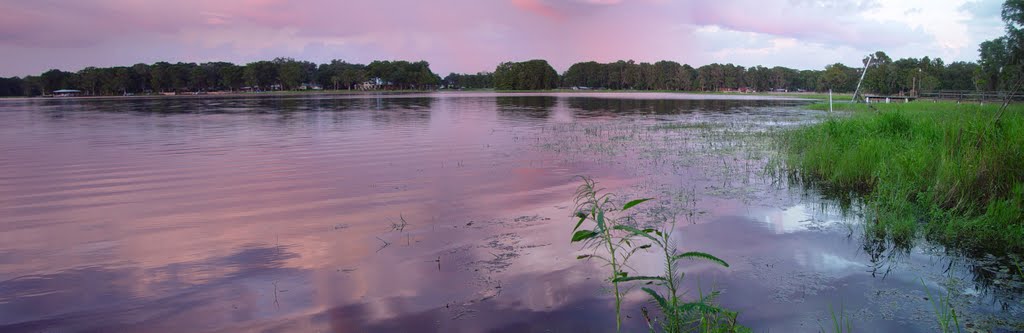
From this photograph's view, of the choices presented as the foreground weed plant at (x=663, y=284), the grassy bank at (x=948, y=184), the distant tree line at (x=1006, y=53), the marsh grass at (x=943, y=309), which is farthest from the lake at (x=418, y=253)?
the distant tree line at (x=1006, y=53)

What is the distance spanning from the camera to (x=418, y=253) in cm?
850

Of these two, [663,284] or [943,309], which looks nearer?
[663,284]

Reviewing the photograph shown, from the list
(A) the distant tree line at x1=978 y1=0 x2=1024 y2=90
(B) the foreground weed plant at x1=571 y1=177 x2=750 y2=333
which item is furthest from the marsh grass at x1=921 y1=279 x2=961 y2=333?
(A) the distant tree line at x1=978 y1=0 x2=1024 y2=90

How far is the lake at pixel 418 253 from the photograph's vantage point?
6277 millimetres

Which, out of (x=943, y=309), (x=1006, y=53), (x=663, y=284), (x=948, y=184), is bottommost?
(x=943, y=309)

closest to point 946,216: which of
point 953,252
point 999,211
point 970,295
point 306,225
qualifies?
point 999,211

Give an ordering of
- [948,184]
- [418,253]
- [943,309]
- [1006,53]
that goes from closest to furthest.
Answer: [943,309]
[418,253]
[948,184]
[1006,53]

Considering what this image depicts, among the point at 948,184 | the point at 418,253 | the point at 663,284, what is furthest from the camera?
the point at 948,184

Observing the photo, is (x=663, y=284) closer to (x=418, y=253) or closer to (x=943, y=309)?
(x=943, y=309)

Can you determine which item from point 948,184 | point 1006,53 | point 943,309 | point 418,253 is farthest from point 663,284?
point 1006,53

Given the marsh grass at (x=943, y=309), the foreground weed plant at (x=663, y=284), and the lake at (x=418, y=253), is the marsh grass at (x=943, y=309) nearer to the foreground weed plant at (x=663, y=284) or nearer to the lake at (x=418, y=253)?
the lake at (x=418, y=253)

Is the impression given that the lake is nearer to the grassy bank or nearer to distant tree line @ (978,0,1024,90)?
the grassy bank

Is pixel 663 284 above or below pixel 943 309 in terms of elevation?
above

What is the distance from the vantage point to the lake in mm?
6277
